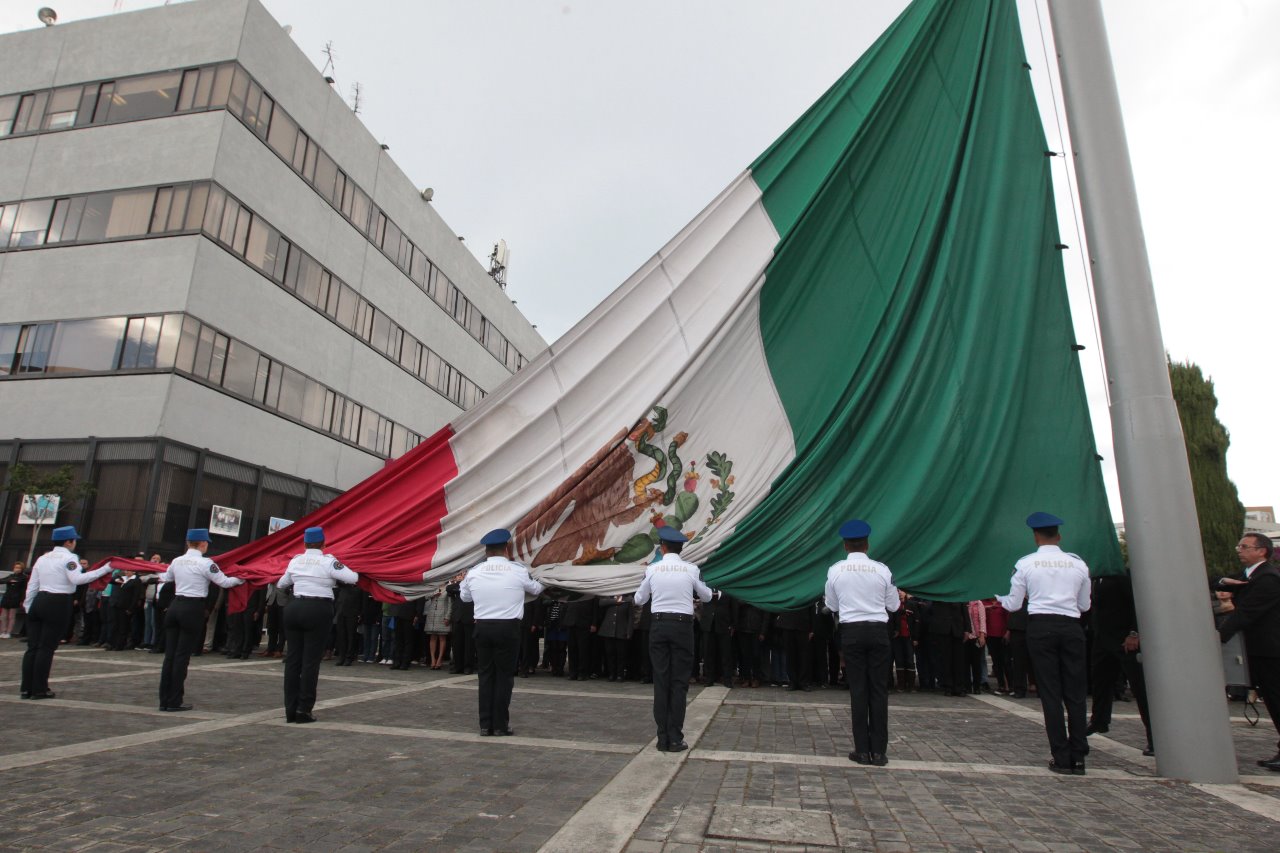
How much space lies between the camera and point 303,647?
7773mm

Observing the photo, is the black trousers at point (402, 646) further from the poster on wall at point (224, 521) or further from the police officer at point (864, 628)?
the poster on wall at point (224, 521)

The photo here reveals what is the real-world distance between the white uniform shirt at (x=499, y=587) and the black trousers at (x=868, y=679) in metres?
2.72

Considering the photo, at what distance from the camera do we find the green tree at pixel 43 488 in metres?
18.6

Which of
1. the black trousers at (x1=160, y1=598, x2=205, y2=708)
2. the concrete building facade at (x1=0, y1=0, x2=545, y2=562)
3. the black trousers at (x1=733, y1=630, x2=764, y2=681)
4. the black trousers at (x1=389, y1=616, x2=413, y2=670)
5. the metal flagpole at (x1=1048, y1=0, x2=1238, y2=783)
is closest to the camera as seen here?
the metal flagpole at (x1=1048, y1=0, x2=1238, y2=783)

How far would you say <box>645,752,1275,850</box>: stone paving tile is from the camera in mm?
4191

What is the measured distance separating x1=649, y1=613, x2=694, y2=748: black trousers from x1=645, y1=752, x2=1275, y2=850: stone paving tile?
2.24ft

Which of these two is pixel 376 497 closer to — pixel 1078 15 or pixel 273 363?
pixel 1078 15

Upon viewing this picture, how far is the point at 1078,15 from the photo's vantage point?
23.0 ft

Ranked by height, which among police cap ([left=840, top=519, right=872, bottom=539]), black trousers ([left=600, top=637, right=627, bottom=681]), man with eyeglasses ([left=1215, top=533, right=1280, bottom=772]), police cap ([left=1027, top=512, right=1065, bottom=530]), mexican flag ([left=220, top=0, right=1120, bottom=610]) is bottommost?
black trousers ([left=600, top=637, right=627, bottom=681])

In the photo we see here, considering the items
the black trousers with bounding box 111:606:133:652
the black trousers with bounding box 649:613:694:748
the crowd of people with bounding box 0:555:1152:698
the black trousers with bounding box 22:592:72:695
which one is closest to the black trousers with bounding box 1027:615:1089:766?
the black trousers with bounding box 649:613:694:748

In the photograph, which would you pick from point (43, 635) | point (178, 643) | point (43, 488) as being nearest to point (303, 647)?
point (178, 643)

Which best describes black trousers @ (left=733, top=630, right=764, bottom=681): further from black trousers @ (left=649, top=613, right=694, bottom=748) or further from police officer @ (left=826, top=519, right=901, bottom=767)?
police officer @ (left=826, top=519, right=901, bottom=767)

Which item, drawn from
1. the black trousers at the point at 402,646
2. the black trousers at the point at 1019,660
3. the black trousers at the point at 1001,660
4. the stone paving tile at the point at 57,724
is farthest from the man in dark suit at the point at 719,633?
the stone paving tile at the point at 57,724

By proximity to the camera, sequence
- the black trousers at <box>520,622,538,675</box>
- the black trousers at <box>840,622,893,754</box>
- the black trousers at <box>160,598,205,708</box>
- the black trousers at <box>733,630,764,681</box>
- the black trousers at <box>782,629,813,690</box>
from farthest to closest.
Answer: the black trousers at <box>520,622,538,675</box>
the black trousers at <box>733,630,764,681</box>
the black trousers at <box>782,629,813,690</box>
the black trousers at <box>160,598,205,708</box>
the black trousers at <box>840,622,893,754</box>
